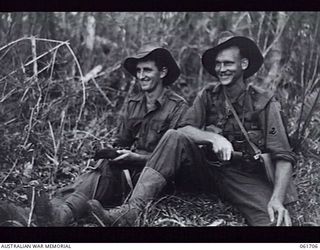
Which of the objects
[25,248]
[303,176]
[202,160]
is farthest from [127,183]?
[303,176]

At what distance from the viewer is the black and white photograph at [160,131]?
16.4 feet

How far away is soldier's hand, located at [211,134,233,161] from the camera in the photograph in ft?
16.2

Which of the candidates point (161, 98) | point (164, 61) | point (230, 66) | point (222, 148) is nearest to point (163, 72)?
point (164, 61)

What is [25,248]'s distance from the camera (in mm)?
5270

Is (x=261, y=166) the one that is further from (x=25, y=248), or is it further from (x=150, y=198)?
(x=25, y=248)

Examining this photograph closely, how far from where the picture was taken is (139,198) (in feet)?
16.2

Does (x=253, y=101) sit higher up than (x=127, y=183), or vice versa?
(x=253, y=101)

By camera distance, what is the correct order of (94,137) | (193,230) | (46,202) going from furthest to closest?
1. (94,137)
2. (193,230)
3. (46,202)

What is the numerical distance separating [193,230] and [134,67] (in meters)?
1.45

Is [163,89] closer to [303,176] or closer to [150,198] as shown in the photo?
[150,198]

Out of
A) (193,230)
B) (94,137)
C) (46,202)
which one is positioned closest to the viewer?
(46,202)

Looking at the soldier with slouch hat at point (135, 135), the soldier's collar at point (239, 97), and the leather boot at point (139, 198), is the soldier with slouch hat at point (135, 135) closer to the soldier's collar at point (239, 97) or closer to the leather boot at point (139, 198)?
the leather boot at point (139, 198)
